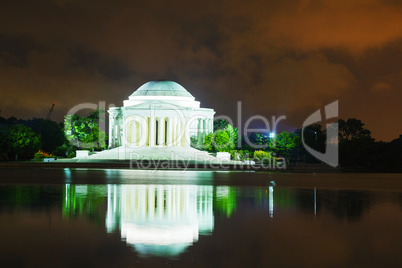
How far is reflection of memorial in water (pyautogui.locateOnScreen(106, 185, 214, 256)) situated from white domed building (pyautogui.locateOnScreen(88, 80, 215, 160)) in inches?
4252

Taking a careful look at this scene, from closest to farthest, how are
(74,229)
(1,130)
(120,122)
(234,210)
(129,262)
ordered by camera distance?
(129,262) < (74,229) < (234,210) < (1,130) < (120,122)

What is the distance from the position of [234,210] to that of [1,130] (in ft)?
346

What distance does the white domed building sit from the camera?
480 feet

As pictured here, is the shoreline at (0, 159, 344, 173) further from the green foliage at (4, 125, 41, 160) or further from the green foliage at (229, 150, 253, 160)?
the green foliage at (4, 125, 41, 160)

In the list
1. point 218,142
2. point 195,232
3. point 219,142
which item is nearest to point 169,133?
point 218,142

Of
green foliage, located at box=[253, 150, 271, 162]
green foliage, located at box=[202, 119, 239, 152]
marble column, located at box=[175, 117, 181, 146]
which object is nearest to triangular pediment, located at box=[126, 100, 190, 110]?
marble column, located at box=[175, 117, 181, 146]

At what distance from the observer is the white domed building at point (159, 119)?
146m

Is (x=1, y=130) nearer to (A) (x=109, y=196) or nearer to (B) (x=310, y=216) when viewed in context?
(A) (x=109, y=196)

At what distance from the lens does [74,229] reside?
20.5 metres

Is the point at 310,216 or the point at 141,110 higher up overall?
the point at 141,110

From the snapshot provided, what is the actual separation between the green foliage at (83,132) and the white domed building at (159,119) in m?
4.71

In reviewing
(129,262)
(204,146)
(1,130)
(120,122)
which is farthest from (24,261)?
(120,122)

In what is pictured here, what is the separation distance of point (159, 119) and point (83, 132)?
18.6 meters

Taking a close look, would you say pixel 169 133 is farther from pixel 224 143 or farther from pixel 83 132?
pixel 83 132
